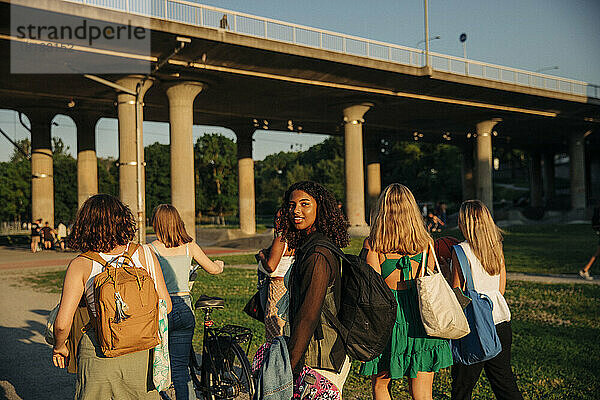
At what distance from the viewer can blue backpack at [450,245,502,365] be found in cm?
429

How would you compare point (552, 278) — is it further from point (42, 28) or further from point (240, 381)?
point (42, 28)

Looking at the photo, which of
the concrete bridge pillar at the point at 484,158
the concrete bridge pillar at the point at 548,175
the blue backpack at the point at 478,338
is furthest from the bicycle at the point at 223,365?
the concrete bridge pillar at the point at 548,175

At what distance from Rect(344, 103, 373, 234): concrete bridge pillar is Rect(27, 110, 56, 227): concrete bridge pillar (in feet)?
62.7

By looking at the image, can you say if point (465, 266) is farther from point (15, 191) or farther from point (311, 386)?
point (15, 191)

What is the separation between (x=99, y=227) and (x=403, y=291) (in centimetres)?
208

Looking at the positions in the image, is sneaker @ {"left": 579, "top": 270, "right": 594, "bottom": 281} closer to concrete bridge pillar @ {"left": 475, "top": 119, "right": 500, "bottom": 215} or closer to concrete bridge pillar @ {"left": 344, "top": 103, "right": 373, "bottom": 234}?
concrete bridge pillar @ {"left": 344, "top": 103, "right": 373, "bottom": 234}

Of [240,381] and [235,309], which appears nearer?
[240,381]

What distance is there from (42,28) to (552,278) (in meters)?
20.3

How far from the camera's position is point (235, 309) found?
35.3ft

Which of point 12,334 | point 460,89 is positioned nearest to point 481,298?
point 12,334

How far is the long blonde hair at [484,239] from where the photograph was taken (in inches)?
181

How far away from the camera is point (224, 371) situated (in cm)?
512

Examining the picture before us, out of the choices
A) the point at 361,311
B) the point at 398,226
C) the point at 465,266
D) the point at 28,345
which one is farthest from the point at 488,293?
the point at 28,345

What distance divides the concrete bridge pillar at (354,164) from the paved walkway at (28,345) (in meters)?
22.3
